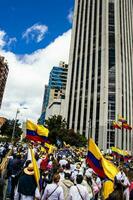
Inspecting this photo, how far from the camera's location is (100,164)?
881 centimetres

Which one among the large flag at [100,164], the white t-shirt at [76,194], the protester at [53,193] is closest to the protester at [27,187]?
the protester at [53,193]

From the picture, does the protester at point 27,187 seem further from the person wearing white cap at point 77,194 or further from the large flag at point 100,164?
the large flag at point 100,164

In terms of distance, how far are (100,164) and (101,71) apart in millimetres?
95506

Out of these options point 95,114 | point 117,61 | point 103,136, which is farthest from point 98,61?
point 103,136

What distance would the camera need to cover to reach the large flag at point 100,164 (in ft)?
28.4

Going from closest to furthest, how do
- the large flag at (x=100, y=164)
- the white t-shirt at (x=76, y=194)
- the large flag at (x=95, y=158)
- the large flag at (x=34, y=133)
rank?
the white t-shirt at (x=76, y=194), the large flag at (x=100, y=164), the large flag at (x=95, y=158), the large flag at (x=34, y=133)

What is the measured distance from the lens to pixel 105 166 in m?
8.64

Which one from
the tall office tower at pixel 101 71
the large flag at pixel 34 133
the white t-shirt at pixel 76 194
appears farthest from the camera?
the tall office tower at pixel 101 71

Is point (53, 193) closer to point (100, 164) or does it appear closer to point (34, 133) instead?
point (100, 164)

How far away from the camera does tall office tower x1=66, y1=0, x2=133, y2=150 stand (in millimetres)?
98125

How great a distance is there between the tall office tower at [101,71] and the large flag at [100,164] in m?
83.8

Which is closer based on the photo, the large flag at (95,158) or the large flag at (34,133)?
the large flag at (95,158)

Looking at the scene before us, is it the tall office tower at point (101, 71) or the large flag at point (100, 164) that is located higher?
the tall office tower at point (101, 71)

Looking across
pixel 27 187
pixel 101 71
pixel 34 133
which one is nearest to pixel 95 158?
pixel 27 187
